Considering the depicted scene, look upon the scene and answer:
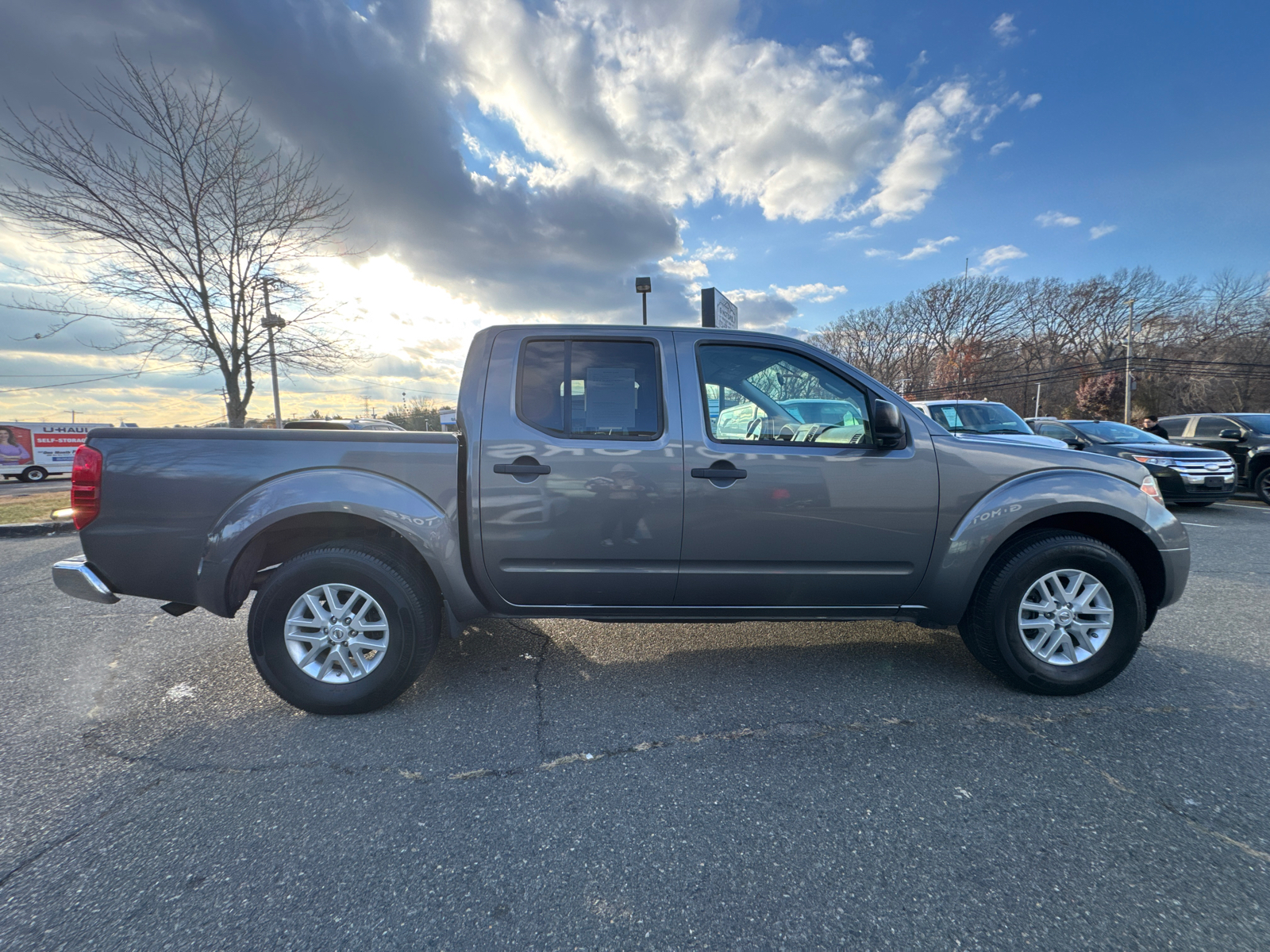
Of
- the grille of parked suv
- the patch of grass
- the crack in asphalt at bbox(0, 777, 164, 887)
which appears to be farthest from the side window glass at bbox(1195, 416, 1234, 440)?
the patch of grass

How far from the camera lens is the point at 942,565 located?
9.03 ft

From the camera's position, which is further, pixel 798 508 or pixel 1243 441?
pixel 1243 441

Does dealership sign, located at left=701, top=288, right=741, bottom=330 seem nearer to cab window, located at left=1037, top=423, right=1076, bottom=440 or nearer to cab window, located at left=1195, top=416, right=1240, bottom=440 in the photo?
cab window, located at left=1037, top=423, right=1076, bottom=440

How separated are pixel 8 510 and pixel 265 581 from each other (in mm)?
10209

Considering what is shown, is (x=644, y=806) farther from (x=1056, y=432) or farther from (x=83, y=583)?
(x=1056, y=432)

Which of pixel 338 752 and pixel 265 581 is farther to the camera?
pixel 265 581

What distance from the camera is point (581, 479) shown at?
265 cm

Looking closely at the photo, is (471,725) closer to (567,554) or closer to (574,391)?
(567,554)

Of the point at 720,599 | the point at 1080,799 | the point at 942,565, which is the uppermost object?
the point at 942,565

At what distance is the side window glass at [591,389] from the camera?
2754 mm

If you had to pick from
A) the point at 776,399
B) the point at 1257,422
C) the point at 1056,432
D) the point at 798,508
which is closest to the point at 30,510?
the point at 776,399

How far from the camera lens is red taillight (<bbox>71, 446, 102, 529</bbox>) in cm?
259

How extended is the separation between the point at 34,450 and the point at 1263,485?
38891 millimetres

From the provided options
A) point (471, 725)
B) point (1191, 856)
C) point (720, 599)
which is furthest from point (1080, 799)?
point (471, 725)
